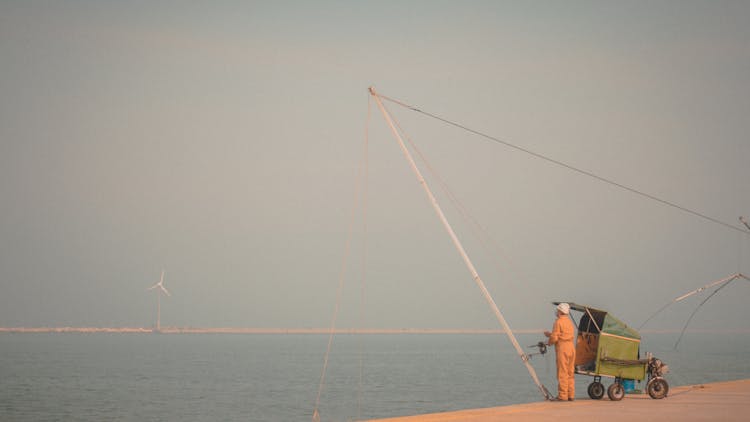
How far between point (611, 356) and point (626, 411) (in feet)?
8.72

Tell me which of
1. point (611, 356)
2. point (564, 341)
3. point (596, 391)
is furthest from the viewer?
point (596, 391)

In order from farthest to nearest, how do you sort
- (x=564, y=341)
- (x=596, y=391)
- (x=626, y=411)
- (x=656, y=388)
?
(x=596, y=391)
(x=656, y=388)
(x=564, y=341)
(x=626, y=411)

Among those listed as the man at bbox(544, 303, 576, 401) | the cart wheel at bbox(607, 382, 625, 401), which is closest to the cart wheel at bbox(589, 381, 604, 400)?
the cart wheel at bbox(607, 382, 625, 401)

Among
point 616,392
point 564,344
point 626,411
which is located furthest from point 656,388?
point 626,411

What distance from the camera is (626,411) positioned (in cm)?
1909

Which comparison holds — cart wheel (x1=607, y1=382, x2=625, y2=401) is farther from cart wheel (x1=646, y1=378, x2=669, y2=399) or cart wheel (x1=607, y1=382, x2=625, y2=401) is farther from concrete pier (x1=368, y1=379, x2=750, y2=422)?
cart wheel (x1=646, y1=378, x2=669, y2=399)

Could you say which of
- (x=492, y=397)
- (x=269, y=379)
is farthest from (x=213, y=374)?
(x=492, y=397)

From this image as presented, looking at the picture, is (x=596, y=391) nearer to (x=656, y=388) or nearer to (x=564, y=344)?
(x=656, y=388)

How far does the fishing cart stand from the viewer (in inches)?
845

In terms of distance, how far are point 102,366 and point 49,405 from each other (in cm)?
5566

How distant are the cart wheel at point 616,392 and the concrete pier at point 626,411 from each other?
0.16 metres

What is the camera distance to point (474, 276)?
23.0m

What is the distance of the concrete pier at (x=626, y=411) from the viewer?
17.8 metres

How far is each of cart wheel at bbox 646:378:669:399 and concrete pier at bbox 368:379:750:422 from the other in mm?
164
